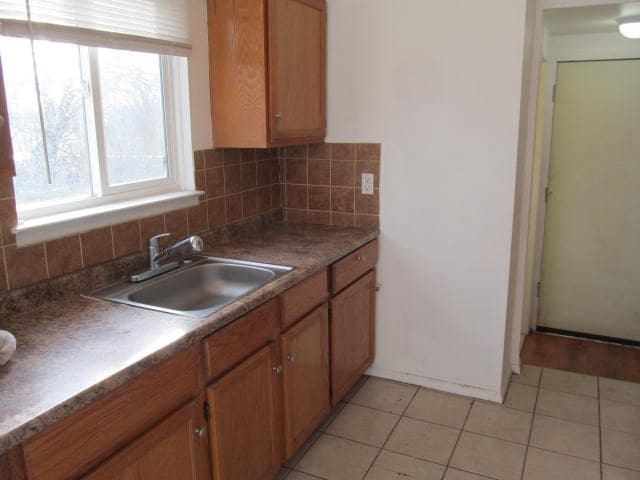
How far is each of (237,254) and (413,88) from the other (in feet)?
3.97

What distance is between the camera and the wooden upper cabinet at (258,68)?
7.82 ft

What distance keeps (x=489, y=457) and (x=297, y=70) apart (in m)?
1.98

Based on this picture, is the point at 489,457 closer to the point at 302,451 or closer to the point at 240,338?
the point at 302,451

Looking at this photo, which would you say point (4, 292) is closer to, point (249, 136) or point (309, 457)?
point (249, 136)

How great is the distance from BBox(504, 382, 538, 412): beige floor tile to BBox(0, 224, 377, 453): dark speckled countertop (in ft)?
4.73

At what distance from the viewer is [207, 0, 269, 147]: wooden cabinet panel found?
238 centimetres

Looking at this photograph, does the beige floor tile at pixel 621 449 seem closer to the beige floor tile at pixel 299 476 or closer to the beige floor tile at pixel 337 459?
the beige floor tile at pixel 337 459

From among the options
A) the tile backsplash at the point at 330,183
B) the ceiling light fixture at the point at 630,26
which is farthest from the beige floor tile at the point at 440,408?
the ceiling light fixture at the point at 630,26

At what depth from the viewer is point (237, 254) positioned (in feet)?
7.99

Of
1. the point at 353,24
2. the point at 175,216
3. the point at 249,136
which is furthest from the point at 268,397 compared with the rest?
the point at 353,24

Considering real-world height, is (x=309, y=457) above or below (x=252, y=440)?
below

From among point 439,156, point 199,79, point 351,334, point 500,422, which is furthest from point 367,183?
point 500,422

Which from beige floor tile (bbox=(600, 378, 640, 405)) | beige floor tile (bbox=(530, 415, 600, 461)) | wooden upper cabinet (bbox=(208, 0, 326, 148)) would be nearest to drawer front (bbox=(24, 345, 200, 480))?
wooden upper cabinet (bbox=(208, 0, 326, 148))

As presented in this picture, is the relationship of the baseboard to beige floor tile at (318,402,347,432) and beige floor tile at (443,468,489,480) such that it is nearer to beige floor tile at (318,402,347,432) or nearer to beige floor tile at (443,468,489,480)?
beige floor tile at (318,402,347,432)
